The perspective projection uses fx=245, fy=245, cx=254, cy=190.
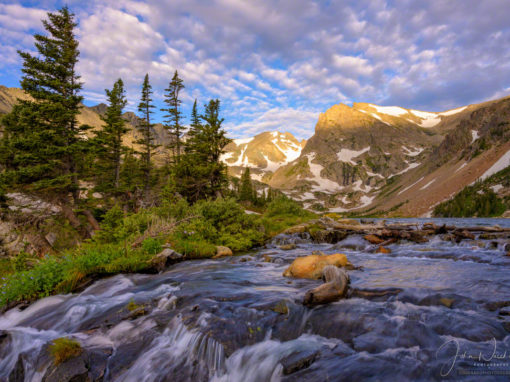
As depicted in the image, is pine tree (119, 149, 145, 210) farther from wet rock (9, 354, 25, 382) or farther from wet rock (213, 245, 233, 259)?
wet rock (9, 354, 25, 382)

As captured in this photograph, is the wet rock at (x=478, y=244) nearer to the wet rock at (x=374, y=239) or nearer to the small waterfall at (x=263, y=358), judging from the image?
the wet rock at (x=374, y=239)

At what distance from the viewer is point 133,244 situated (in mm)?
12641

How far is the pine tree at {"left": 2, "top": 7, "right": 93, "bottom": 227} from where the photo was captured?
2008 centimetres

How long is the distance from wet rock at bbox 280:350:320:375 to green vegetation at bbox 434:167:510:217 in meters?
106

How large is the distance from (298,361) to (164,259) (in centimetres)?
894

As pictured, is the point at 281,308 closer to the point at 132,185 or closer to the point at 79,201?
the point at 79,201

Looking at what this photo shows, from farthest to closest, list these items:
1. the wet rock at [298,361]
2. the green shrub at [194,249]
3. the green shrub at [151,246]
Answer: the green shrub at [194,249]
the green shrub at [151,246]
the wet rock at [298,361]

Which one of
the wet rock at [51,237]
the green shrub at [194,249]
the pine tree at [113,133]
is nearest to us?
the green shrub at [194,249]

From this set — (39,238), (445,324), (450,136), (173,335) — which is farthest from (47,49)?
(450,136)

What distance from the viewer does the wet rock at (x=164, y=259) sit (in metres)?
11.2

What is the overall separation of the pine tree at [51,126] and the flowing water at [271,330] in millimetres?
17294

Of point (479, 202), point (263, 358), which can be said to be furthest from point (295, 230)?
point (479, 202)
